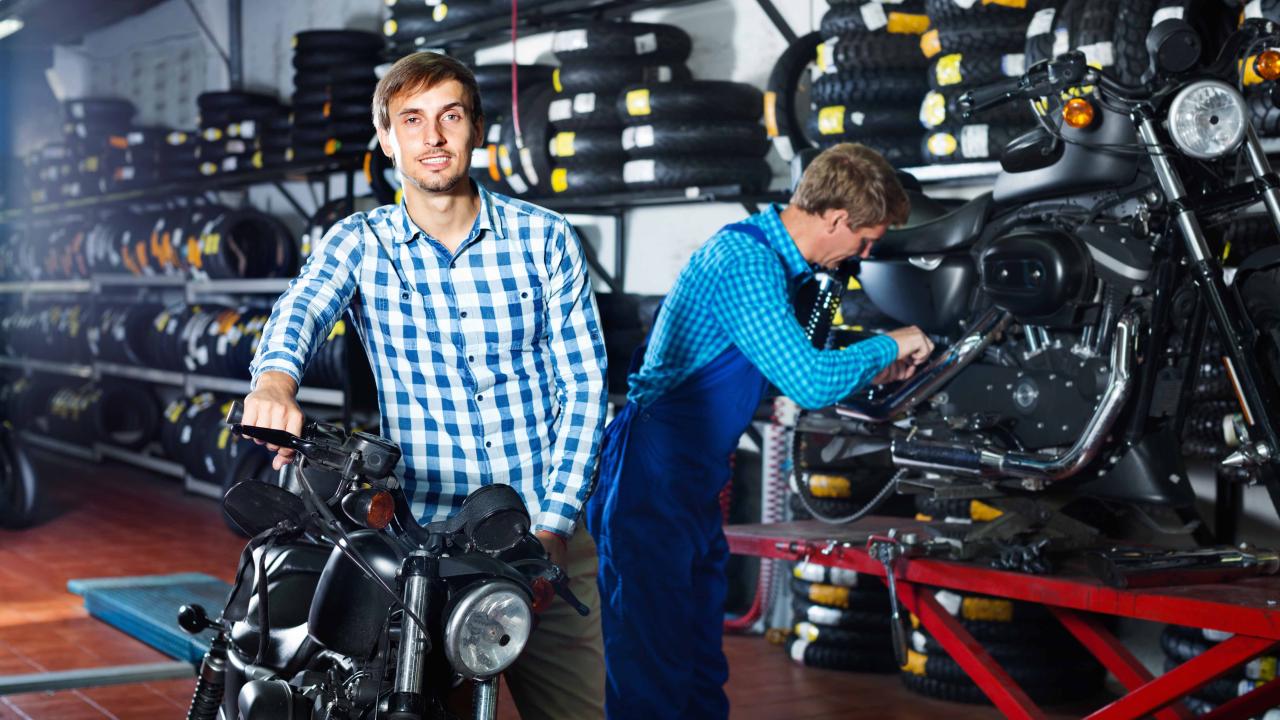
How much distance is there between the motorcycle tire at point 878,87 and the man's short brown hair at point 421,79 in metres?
2.70

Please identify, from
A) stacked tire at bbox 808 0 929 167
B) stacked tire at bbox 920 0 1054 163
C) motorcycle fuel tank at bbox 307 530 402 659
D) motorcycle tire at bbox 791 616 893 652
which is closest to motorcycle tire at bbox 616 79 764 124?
stacked tire at bbox 808 0 929 167

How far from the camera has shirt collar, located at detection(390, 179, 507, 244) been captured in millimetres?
2381

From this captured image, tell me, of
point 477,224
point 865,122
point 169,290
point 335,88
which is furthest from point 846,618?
point 169,290

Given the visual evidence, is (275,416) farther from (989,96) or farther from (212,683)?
(989,96)

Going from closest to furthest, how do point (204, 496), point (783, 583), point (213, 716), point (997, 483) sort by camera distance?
point (213, 716) < point (997, 483) < point (783, 583) < point (204, 496)

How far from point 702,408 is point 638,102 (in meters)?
2.51

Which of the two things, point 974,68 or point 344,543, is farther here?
point 974,68

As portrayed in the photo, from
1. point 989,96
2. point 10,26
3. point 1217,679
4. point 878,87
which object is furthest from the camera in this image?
point 10,26

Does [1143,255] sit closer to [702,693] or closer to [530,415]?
[702,693]

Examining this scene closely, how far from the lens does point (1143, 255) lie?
3518 millimetres

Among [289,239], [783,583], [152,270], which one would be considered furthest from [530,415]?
[152,270]

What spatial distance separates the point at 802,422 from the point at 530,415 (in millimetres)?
2164

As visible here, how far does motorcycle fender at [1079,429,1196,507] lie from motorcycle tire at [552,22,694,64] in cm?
306

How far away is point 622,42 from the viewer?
19.4ft
